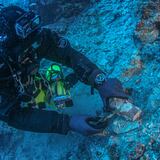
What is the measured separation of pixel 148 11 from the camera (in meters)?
3.99

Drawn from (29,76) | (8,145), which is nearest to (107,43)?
(29,76)

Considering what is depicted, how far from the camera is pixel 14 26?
336 centimetres

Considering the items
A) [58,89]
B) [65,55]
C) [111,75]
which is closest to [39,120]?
[58,89]

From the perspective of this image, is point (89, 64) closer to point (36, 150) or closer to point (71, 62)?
point (71, 62)

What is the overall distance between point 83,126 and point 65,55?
0.99 metres

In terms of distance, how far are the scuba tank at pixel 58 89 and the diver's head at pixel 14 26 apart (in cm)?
52

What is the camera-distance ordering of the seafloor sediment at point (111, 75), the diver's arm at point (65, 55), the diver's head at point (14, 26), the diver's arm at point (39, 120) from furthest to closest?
the diver's arm at point (65, 55)
the diver's arm at point (39, 120)
the diver's head at point (14, 26)
the seafloor sediment at point (111, 75)

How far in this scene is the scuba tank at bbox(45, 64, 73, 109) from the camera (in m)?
3.49

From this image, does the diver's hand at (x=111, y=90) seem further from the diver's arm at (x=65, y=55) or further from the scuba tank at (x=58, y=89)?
the scuba tank at (x=58, y=89)

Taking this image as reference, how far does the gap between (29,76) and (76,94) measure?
0.72 m

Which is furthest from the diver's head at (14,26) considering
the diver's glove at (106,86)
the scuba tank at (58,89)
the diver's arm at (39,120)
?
the diver's glove at (106,86)

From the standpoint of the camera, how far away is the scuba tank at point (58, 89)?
3488 mm

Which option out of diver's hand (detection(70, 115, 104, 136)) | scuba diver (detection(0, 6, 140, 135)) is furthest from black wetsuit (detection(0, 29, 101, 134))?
diver's hand (detection(70, 115, 104, 136))

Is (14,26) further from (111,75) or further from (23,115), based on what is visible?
(111,75)
